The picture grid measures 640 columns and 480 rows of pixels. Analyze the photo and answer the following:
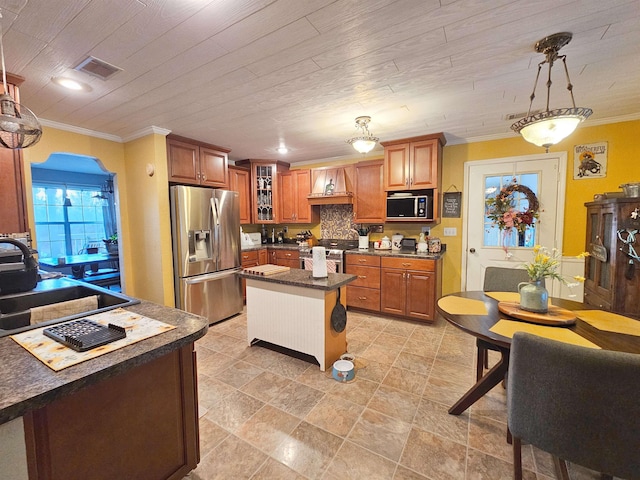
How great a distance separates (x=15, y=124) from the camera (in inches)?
56.2

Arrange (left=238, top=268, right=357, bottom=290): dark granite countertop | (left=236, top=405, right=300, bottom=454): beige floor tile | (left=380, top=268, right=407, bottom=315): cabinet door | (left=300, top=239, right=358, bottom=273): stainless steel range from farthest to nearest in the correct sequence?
(left=300, top=239, right=358, bottom=273): stainless steel range < (left=380, top=268, right=407, bottom=315): cabinet door < (left=238, top=268, right=357, bottom=290): dark granite countertop < (left=236, top=405, right=300, bottom=454): beige floor tile

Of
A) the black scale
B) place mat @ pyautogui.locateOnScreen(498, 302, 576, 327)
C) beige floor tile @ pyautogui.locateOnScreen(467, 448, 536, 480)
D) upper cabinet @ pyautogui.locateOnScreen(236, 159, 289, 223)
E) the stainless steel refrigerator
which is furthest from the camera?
upper cabinet @ pyautogui.locateOnScreen(236, 159, 289, 223)

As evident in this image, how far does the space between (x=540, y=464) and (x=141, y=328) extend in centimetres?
218

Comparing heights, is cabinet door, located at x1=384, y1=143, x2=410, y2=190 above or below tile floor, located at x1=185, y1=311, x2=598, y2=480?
above

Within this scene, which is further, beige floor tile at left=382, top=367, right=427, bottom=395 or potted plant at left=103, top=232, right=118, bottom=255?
potted plant at left=103, top=232, right=118, bottom=255

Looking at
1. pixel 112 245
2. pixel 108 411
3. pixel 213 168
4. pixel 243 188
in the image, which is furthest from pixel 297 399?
pixel 112 245

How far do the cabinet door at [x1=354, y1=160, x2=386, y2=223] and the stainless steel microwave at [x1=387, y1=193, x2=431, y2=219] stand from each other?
5.4 inches

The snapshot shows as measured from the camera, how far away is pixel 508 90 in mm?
2281

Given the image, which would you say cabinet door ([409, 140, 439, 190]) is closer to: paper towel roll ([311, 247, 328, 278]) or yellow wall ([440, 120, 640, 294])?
yellow wall ([440, 120, 640, 294])

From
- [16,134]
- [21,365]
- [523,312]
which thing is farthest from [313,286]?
[16,134]

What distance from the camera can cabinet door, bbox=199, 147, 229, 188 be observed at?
12.2 feet

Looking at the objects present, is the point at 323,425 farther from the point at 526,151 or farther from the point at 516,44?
the point at 526,151

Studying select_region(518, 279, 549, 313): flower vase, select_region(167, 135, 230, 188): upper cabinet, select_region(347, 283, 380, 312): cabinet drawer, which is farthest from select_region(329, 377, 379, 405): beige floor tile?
select_region(167, 135, 230, 188): upper cabinet

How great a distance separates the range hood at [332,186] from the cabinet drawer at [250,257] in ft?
4.20
